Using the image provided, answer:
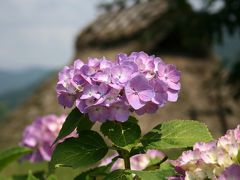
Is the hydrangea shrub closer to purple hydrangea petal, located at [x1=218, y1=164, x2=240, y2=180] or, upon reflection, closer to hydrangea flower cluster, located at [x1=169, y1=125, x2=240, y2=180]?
hydrangea flower cluster, located at [x1=169, y1=125, x2=240, y2=180]

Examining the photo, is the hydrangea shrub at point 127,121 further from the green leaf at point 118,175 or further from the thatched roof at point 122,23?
the thatched roof at point 122,23

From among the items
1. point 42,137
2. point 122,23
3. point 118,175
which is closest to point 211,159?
point 118,175

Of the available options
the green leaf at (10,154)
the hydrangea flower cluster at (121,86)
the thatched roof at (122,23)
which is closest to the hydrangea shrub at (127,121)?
the hydrangea flower cluster at (121,86)

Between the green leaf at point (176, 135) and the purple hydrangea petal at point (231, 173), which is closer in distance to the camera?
the purple hydrangea petal at point (231, 173)

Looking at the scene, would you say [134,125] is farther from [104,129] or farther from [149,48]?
[149,48]

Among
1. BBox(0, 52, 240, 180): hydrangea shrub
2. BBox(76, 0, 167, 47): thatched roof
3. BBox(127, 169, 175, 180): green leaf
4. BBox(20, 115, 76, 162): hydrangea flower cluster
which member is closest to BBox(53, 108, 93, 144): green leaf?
BBox(0, 52, 240, 180): hydrangea shrub

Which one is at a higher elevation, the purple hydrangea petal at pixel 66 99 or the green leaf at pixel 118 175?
the purple hydrangea petal at pixel 66 99

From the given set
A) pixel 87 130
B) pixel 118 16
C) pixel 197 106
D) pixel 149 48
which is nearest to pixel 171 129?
pixel 87 130

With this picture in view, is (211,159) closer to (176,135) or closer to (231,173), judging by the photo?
(231,173)
